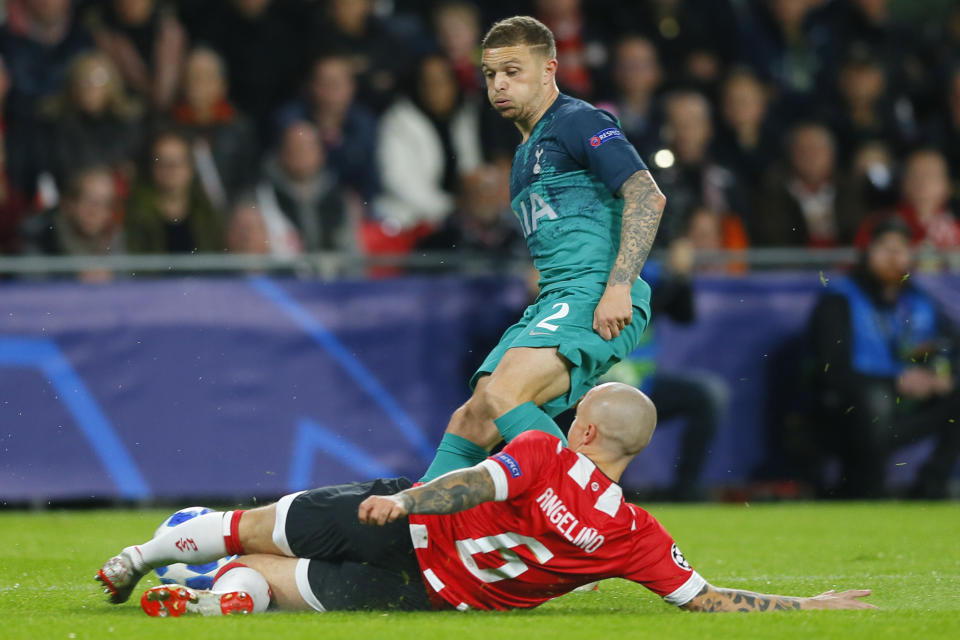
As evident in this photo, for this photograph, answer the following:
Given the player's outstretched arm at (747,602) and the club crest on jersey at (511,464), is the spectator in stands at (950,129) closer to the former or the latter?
the player's outstretched arm at (747,602)

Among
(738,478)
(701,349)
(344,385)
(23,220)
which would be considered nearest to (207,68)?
(23,220)

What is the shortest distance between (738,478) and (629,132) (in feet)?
10.2

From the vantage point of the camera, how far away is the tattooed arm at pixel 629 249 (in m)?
5.90

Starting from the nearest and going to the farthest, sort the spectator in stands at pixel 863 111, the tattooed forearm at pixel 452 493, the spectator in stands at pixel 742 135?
the tattooed forearm at pixel 452 493 < the spectator in stands at pixel 742 135 < the spectator in stands at pixel 863 111

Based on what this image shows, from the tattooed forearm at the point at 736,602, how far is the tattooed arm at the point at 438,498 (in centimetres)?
101

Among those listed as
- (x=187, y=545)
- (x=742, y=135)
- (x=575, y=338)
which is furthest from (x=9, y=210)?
(x=742, y=135)

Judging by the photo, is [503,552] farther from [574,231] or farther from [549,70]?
[549,70]

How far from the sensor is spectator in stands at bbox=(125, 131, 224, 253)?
10695mm

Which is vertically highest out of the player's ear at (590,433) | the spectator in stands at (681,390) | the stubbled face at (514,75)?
the stubbled face at (514,75)

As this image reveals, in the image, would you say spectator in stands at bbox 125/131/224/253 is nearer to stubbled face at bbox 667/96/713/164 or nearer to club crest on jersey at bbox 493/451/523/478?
stubbled face at bbox 667/96/713/164

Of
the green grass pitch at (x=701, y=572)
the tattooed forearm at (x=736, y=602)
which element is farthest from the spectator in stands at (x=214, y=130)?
the tattooed forearm at (x=736, y=602)

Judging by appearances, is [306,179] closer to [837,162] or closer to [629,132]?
[629,132]

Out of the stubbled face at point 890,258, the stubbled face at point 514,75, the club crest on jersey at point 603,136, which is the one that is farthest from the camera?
the stubbled face at point 890,258

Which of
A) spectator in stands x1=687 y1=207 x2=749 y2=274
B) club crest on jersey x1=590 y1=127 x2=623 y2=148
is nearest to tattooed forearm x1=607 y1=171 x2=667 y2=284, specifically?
club crest on jersey x1=590 y1=127 x2=623 y2=148
